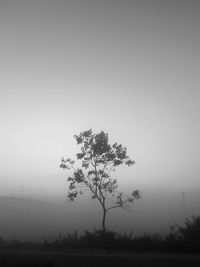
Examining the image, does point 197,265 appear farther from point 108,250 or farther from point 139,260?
point 108,250

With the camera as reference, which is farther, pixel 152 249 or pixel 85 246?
pixel 85 246

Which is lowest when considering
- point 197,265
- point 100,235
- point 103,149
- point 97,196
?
point 197,265

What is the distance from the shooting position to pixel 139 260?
14188 millimetres

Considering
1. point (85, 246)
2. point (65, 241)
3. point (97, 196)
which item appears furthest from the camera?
point (97, 196)

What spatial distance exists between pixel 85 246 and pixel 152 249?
521 cm

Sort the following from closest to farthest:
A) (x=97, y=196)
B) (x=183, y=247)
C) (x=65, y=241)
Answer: (x=183, y=247) < (x=65, y=241) < (x=97, y=196)

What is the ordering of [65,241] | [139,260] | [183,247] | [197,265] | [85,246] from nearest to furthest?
[197,265], [139,260], [183,247], [85,246], [65,241]

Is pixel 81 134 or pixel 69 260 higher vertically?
pixel 81 134

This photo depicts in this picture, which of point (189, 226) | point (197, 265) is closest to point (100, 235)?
point (189, 226)

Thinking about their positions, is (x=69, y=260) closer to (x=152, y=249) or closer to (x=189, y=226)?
(x=152, y=249)

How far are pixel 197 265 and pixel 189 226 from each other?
28.9 ft

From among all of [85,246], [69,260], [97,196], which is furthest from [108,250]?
[97,196]

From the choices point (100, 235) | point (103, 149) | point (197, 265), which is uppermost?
point (103, 149)

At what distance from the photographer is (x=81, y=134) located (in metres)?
30.2
